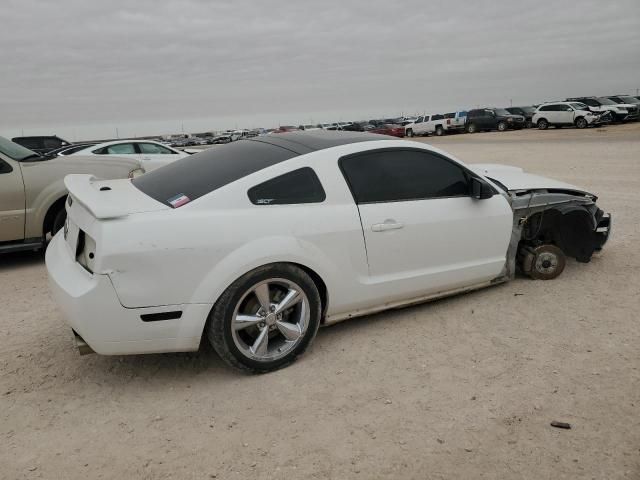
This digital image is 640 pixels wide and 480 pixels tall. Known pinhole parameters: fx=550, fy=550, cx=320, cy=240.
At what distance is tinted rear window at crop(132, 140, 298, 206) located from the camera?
365 centimetres

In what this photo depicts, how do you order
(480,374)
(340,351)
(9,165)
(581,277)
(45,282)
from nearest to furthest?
(480,374) < (340,351) < (581,277) < (45,282) < (9,165)

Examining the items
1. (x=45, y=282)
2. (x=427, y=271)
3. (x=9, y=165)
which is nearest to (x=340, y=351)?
(x=427, y=271)

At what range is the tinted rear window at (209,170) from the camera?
144 inches

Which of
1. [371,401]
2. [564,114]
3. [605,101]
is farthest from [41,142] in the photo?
[605,101]

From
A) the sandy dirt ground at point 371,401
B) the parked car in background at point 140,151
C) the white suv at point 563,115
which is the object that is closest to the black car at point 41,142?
the parked car in background at point 140,151

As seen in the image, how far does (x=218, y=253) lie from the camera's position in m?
3.31

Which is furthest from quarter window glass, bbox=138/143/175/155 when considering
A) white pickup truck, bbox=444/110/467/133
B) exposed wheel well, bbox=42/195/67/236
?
white pickup truck, bbox=444/110/467/133

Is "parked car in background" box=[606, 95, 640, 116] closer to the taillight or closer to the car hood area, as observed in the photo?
the car hood area

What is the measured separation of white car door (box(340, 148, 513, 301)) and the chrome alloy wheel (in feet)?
2.14

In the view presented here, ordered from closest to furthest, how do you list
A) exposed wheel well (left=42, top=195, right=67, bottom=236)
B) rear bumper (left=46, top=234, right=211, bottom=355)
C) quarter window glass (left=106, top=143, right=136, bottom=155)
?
rear bumper (left=46, top=234, right=211, bottom=355)
exposed wheel well (left=42, top=195, right=67, bottom=236)
quarter window glass (left=106, top=143, right=136, bottom=155)

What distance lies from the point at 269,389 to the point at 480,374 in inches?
51.9

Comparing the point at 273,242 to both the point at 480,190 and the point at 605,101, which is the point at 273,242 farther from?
the point at 605,101

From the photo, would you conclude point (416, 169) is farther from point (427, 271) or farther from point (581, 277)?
point (581, 277)

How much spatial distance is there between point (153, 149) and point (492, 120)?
93.2 feet
